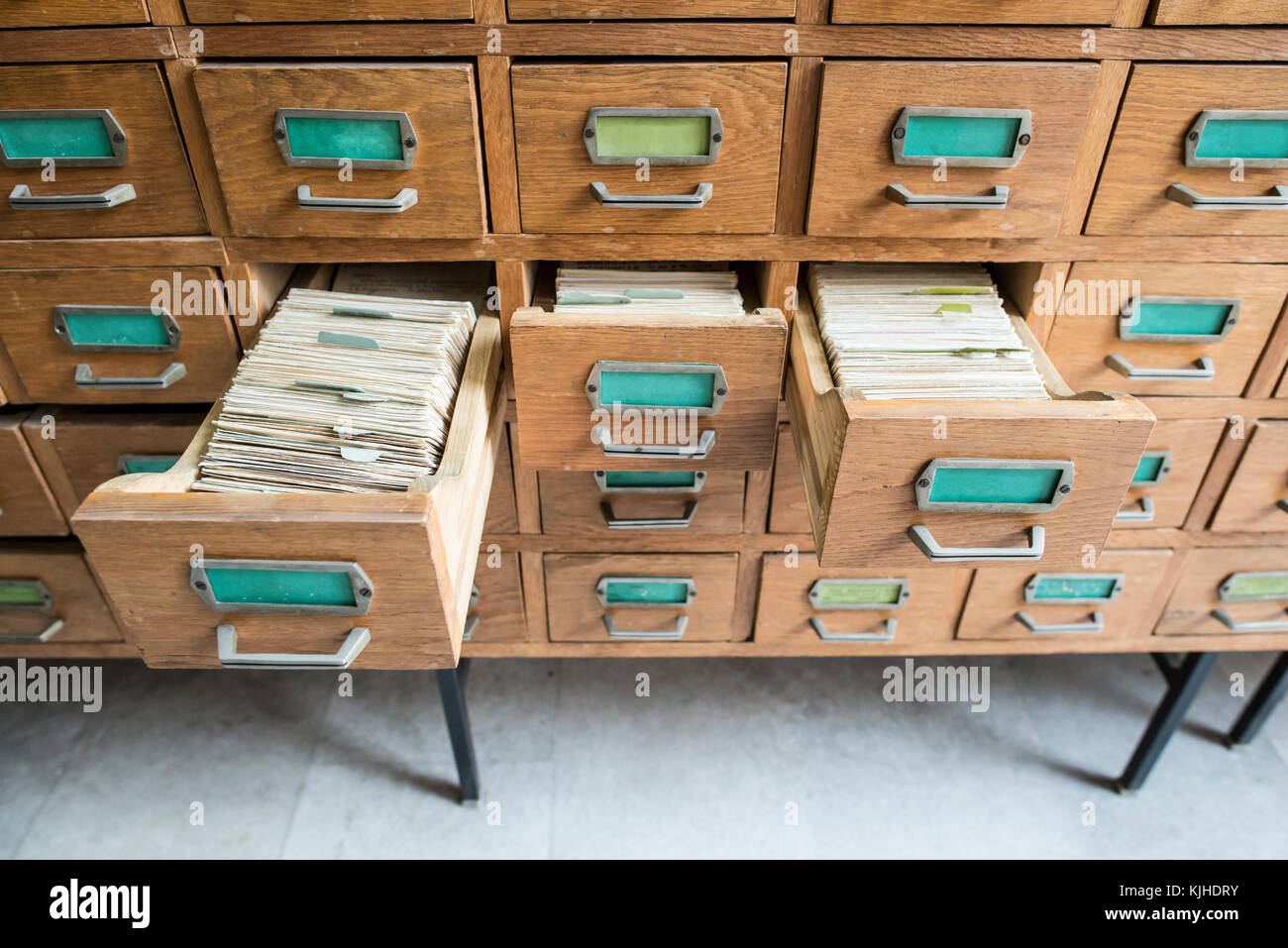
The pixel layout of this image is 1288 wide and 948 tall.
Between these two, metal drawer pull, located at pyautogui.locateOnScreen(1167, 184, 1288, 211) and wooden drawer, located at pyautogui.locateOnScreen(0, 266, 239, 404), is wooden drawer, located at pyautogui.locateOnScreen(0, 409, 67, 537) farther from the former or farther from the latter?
metal drawer pull, located at pyautogui.locateOnScreen(1167, 184, 1288, 211)

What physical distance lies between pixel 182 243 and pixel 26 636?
0.80 m

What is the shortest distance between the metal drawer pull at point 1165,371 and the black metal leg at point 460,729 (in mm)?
1180

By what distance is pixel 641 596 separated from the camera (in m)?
1.49

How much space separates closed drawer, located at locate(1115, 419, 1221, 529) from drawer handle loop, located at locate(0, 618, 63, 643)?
69.9 inches

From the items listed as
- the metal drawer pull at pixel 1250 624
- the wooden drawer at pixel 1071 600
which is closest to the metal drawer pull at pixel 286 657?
the wooden drawer at pixel 1071 600

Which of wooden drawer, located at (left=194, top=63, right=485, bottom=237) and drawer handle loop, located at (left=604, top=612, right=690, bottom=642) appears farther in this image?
drawer handle loop, located at (left=604, top=612, right=690, bottom=642)

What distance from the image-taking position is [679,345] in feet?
3.35

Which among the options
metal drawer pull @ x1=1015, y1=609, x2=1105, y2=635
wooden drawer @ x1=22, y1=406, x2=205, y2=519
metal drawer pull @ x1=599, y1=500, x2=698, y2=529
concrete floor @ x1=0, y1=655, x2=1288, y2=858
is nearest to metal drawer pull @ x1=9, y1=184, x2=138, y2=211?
wooden drawer @ x1=22, y1=406, x2=205, y2=519

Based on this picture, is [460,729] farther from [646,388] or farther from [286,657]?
[646,388]

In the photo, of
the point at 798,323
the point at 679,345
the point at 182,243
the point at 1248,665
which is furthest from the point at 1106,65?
the point at 1248,665

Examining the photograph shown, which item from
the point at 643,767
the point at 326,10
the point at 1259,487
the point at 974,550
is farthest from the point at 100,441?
the point at 1259,487

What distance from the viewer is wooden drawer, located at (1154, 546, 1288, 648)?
4.83ft

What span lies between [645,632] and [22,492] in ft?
3.39

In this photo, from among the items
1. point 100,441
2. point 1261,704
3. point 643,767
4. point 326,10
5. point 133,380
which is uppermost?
point 326,10
